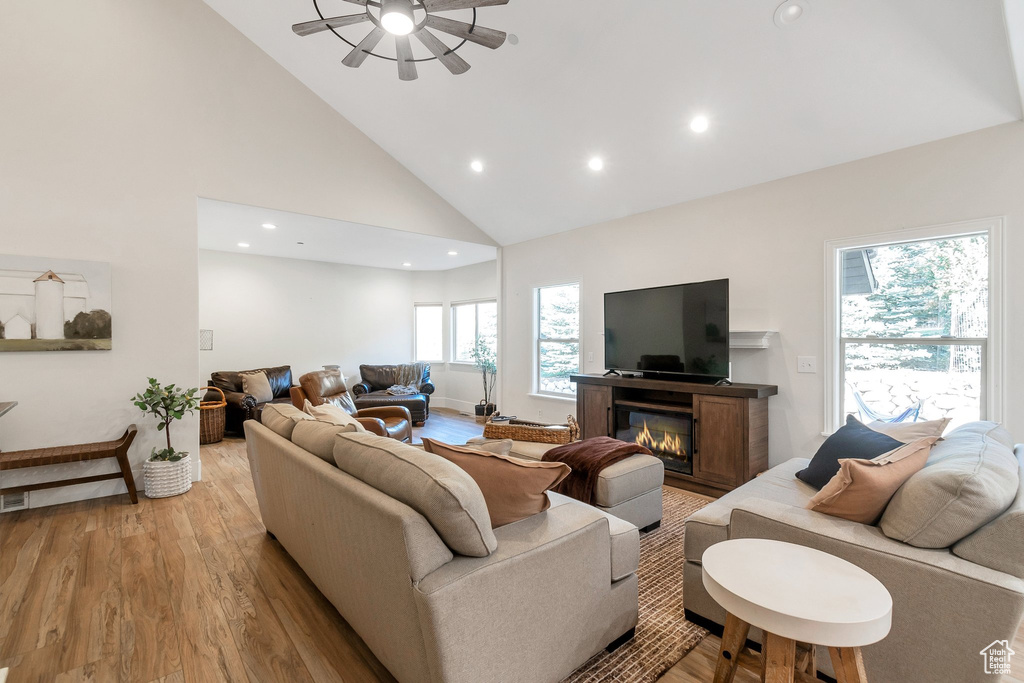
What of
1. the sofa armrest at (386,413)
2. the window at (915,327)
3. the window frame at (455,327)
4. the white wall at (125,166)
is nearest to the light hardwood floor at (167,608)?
the white wall at (125,166)

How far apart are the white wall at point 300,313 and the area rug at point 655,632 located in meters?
6.21

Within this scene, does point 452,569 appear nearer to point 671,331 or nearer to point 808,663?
point 808,663

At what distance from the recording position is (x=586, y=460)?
2.76 metres

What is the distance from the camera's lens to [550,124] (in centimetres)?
409

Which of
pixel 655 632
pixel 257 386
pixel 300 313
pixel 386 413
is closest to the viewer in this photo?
pixel 655 632

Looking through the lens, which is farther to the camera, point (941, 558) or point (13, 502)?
point (13, 502)

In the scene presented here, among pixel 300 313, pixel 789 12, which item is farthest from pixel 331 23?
pixel 300 313

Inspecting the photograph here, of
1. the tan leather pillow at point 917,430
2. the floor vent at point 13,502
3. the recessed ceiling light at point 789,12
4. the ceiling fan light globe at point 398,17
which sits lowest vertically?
the floor vent at point 13,502

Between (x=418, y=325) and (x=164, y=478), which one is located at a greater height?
(x=418, y=325)

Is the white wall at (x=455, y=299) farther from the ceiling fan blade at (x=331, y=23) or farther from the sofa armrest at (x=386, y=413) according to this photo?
the ceiling fan blade at (x=331, y=23)

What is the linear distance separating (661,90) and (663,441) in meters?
2.92

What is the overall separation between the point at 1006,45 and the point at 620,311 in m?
3.02

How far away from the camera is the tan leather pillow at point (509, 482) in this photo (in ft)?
5.24

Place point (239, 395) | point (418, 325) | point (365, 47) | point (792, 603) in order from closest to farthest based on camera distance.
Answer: point (792, 603), point (365, 47), point (239, 395), point (418, 325)
